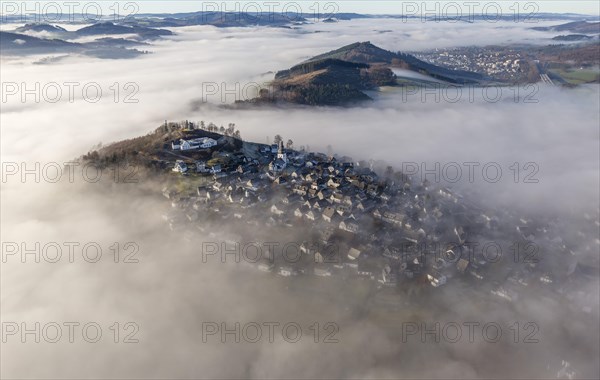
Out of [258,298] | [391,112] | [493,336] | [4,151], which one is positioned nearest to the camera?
[493,336]

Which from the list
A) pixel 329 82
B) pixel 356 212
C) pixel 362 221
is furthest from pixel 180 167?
pixel 329 82

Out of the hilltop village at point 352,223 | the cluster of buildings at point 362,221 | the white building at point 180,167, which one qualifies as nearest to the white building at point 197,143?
the hilltop village at point 352,223

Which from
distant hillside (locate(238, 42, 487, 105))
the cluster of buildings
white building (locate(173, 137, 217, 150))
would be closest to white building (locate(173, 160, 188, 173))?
the cluster of buildings

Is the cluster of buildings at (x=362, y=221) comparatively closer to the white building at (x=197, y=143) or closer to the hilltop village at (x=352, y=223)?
the hilltop village at (x=352, y=223)

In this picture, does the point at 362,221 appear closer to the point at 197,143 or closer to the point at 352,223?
the point at 352,223

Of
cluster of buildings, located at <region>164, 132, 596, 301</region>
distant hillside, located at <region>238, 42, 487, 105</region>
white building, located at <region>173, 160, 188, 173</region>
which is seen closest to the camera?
cluster of buildings, located at <region>164, 132, 596, 301</region>

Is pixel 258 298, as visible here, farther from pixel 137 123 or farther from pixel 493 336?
pixel 137 123

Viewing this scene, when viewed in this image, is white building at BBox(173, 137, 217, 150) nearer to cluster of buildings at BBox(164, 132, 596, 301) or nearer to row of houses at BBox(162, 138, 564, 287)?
cluster of buildings at BBox(164, 132, 596, 301)

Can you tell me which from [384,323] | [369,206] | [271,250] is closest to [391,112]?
[369,206]
